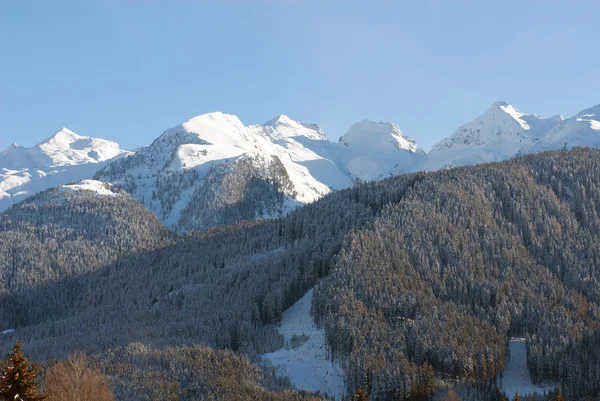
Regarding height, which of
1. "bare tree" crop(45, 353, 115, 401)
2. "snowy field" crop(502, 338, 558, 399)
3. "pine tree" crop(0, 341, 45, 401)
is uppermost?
"pine tree" crop(0, 341, 45, 401)

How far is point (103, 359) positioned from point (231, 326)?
150ft

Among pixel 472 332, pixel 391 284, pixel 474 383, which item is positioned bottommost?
pixel 474 383

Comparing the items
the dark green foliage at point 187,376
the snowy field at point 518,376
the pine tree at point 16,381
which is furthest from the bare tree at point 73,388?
the snowy field at point 518,376

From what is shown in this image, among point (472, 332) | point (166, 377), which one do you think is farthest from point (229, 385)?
point (472, 332)

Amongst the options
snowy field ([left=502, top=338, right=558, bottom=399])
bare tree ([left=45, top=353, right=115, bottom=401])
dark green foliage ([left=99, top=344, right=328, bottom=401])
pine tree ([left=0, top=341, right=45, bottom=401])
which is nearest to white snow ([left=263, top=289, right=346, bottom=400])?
dark green foliage ([left=99, top=344, right=328, bottom=401])

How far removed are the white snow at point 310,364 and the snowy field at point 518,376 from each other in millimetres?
47413

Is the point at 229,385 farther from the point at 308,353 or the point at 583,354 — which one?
the point at 583,354

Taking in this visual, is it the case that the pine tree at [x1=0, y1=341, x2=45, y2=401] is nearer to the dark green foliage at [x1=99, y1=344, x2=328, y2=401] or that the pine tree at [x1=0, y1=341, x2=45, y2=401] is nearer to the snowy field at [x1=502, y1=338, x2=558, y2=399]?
the dark green foliage at [x1=99, y1=344, x2=328, y2=401]

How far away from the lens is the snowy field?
157000 millimetres

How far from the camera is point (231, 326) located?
636ft

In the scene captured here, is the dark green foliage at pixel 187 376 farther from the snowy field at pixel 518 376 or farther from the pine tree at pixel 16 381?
the pine tree at pixel 16 381

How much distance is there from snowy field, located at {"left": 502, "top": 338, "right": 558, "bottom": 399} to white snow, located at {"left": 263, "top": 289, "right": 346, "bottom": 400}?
156ft

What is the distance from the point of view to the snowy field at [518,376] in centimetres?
15700

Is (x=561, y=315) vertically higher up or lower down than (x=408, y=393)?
higher up
